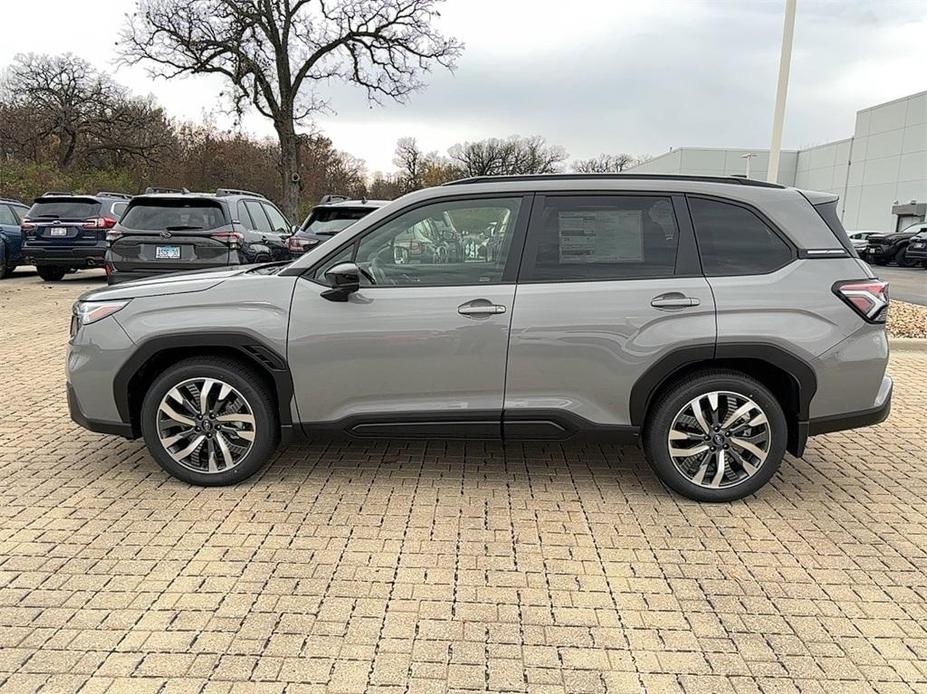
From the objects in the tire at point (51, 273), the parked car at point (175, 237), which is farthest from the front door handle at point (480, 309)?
the tire at point (51, 273)

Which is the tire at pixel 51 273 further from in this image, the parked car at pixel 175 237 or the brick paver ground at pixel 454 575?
→ the brick paver ground at pixel 454 575

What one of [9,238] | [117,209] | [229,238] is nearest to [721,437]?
[229,238]

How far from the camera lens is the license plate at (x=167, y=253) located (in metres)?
8.48

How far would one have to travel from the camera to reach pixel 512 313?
3.68 m

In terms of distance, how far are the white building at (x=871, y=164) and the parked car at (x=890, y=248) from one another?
9841 mm

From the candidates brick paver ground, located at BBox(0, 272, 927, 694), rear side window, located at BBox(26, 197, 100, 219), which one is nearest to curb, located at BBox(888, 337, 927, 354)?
brick paver ground, located at BBox(0, 272, 927, 694)

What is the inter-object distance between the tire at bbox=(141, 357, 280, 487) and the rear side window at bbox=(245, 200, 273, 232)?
616cm

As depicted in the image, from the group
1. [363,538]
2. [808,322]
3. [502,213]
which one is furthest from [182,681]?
[808,322]

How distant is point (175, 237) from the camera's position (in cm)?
852

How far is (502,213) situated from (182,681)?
2.76 metres

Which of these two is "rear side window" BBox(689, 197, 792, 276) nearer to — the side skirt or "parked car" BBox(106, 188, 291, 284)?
the side skirt

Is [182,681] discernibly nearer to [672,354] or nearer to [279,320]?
[279,320]

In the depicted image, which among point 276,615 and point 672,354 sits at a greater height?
point 672,354

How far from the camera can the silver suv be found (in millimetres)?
3666
